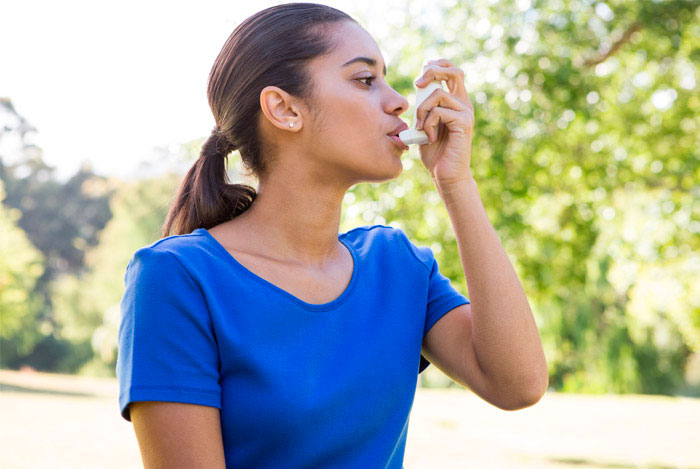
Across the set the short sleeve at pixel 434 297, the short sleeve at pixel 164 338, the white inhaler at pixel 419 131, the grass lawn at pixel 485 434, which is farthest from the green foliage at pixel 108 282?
the short sleeve at pixel 164 338

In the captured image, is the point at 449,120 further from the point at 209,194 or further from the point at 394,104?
the point at 209,194

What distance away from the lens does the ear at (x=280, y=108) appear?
5.62 ft

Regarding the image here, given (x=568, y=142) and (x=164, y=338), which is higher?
(x=164, y=338)

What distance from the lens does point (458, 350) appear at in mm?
1770

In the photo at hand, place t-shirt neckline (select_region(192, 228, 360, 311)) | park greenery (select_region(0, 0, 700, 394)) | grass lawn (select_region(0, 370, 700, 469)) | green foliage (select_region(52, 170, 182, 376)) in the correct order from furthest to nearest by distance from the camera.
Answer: green foliage (select_region(52, 170, 182, 376))
grass lawn (select_region(0, 370, 700, 469))
park greenery (select_region(0, 0, 700, 394))
t-shirt neckline (select_region(192, 228, 360, 311))

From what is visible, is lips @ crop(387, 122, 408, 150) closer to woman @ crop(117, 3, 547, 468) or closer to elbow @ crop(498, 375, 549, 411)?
woman @ crop(117, 3, 547, 468)

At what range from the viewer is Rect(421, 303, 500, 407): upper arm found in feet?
5.70

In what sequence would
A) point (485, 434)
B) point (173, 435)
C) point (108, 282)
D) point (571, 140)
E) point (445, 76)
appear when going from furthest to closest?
point (108, 282), point (485, 434), point (571, 140), point (445, 76), point (173, 435)

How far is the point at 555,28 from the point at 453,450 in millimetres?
5730

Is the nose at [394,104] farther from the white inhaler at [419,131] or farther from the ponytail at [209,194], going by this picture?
the ponytail at [209,194]

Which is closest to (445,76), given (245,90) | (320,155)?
(320,155)

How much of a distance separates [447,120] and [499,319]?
19.6 inches

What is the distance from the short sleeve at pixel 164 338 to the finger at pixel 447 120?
0.70 m

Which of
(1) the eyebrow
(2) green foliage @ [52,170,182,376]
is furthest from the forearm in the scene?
(2) green foliage @ [52,170,182,376]
